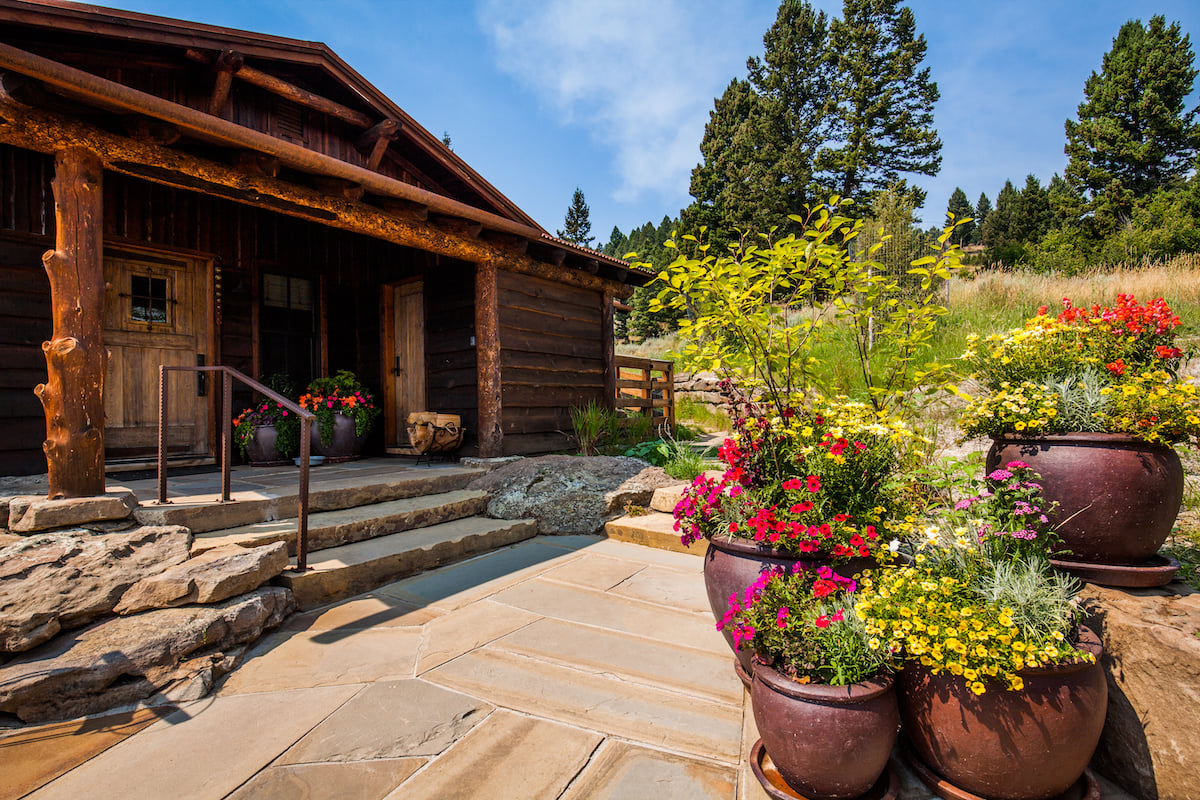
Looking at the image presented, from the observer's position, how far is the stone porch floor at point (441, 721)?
5.42 ft

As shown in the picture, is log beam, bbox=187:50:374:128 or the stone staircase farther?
log beam, bbox=187:50:374:128

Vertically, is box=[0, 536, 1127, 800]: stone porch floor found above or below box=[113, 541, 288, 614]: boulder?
below

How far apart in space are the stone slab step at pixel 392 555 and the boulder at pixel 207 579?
0.23m

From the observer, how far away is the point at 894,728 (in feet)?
5.18

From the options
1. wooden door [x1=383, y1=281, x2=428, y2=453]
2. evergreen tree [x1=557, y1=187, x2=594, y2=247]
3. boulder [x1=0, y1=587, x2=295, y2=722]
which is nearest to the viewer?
boulder [x1=0, y1=587, x2=295, y2=722]

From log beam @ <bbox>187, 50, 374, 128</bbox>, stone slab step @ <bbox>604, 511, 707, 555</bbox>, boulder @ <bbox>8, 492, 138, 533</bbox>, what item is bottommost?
stone slab step @ <bbox>604, 511, 707, 555</bbox>

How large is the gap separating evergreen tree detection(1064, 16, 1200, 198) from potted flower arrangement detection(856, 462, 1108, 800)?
24934 millimetres

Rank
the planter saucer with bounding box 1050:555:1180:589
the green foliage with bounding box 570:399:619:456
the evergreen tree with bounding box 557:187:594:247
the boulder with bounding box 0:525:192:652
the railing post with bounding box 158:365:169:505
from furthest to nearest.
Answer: the evergreen tree with bounding box 557:187:594:247 < the green foliage with bounding box 570:399:619:456 < the railing post with bounding box 158:365:169:505 < the boulder with bounding box 0:525:192:652 < the planter saucer with bounding box 1050:555:1180:589

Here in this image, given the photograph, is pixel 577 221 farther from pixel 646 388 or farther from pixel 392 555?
pixel 392 555

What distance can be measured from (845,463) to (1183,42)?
28.6 meters

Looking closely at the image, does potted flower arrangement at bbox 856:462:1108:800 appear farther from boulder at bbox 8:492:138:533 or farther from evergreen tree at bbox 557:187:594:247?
evergreen tree at bbox 557:187:594:247

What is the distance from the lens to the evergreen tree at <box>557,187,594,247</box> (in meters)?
41.9

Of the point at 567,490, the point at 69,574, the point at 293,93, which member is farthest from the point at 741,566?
the point at 293,93


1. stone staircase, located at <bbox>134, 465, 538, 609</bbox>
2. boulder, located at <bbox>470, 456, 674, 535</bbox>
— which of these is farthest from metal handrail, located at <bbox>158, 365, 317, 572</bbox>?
boulder, located at <bbox>470, 456, 674, 535</bbox>
